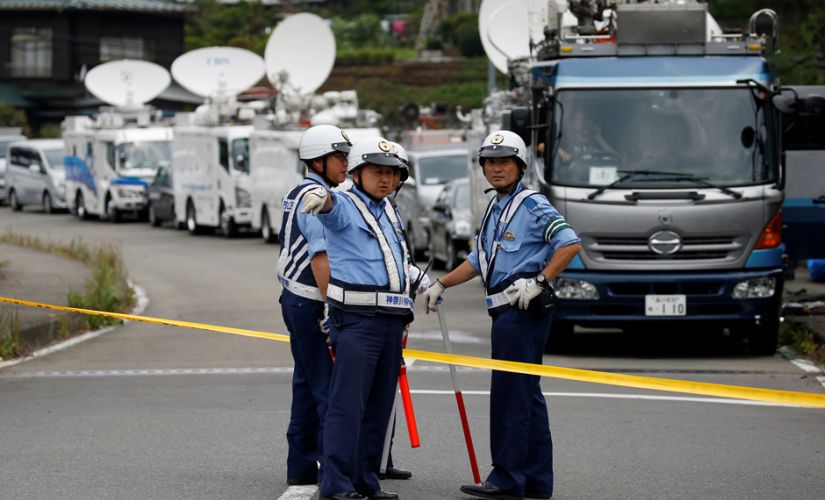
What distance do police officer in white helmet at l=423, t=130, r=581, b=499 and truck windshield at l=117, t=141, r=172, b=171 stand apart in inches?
1447

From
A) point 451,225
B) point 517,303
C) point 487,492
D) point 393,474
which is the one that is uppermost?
point 517,303

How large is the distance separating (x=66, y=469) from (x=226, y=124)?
29.3 metres

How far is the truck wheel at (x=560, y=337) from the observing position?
1490 centimetres

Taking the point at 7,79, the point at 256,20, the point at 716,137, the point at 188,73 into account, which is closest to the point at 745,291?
the point at 716,137

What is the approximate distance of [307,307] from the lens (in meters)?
8.30

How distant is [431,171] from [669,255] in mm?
15024

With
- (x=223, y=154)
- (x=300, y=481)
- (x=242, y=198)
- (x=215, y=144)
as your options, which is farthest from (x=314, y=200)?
(x=215, y=144)

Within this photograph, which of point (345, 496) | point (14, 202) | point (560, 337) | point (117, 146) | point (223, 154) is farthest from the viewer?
point (14, 202)

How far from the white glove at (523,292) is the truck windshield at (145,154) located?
121 feet

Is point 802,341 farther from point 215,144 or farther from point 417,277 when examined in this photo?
point 215,144

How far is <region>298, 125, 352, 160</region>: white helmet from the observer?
8242 millimetres

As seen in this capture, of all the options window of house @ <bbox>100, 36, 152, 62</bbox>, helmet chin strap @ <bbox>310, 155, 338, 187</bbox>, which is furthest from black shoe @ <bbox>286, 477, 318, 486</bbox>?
window of house @ <bbox>100, 36, 152, 62</bbox>

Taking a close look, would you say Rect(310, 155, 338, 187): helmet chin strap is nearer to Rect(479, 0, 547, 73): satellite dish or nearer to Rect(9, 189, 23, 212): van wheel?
Rect(479, 0, 547, 73): satellite dish

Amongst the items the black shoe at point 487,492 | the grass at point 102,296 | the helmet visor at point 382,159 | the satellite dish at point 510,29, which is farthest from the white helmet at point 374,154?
the satellite dish at point 510,29
